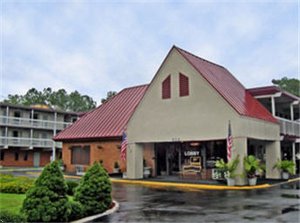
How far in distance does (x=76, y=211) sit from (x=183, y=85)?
47.5ft

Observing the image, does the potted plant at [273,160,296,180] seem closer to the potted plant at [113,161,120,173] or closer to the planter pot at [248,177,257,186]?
the planter pot at [248,177,257,186]

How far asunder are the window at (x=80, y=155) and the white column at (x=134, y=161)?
21.5ft

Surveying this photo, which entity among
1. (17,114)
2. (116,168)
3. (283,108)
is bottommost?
(116,168)

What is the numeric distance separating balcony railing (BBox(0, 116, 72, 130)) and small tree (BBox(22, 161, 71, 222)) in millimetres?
39004

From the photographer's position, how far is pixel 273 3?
13516 mm

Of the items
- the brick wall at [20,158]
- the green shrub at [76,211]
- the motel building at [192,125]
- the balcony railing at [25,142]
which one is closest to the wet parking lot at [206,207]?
the green shrub at [76,211]

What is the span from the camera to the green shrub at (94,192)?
1188 centimetres

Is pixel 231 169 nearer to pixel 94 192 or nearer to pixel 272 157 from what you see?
pixel 272 157

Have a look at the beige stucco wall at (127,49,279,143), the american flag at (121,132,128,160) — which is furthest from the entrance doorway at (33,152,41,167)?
the beige stucco wall at (127,49,279,143)

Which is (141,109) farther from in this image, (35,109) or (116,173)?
(35,109)

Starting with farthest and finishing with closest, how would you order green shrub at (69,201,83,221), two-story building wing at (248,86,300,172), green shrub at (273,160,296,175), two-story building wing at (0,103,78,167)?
two-story building wing at (0,103,78,167) < two-story building wing at (248,86,300,172) < green shrub at (273,160,296,175) < green shrub at (69,201,83,221)

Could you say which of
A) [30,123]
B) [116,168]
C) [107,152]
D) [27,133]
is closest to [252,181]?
[116,168]

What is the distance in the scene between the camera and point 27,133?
166ft

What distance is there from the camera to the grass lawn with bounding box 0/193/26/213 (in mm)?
11211
